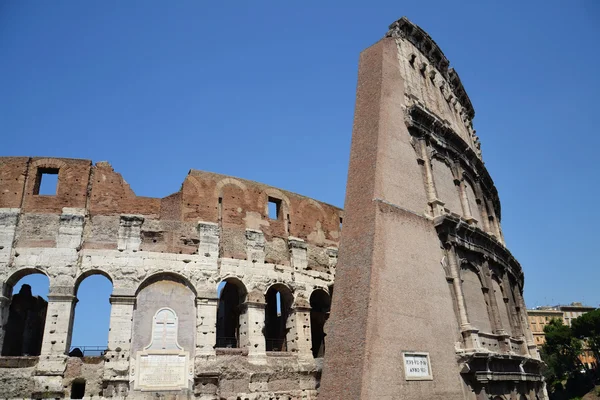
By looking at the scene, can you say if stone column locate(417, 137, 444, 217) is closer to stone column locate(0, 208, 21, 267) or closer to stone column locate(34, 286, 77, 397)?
stone column locate(34, 286, 77, 397)

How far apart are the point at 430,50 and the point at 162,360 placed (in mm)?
17038

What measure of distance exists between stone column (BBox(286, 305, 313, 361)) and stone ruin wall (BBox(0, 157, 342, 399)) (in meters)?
0.03

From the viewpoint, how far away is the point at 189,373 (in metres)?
13.8

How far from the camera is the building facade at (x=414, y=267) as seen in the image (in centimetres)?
1168

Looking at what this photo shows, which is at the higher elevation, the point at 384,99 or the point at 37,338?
the point at 384,99

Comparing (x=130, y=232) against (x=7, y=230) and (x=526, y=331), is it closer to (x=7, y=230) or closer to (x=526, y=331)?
(x=7, y=230)

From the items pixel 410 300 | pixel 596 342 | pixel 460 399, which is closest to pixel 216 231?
pixel 410 300

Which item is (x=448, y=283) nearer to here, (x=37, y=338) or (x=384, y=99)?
(x=384, y=99)

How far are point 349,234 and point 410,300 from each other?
2380 millimetres

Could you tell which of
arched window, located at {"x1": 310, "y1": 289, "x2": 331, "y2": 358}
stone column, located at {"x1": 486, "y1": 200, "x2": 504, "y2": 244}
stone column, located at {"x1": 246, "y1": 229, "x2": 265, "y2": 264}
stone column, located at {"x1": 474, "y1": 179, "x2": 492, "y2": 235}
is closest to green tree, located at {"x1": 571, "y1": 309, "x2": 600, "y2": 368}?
stone column, located at {"x1": 486, "y1": 200, "x2": 504, "y2": 244}

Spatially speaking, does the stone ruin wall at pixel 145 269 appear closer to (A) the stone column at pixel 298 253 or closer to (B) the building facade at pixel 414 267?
(A) the stone column at pixel 298 253

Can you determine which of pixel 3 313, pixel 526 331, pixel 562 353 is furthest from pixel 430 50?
pixel 562 353

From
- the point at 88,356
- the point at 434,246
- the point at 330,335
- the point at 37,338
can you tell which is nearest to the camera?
the point at 330,335

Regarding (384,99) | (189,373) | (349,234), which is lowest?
(189,373)
